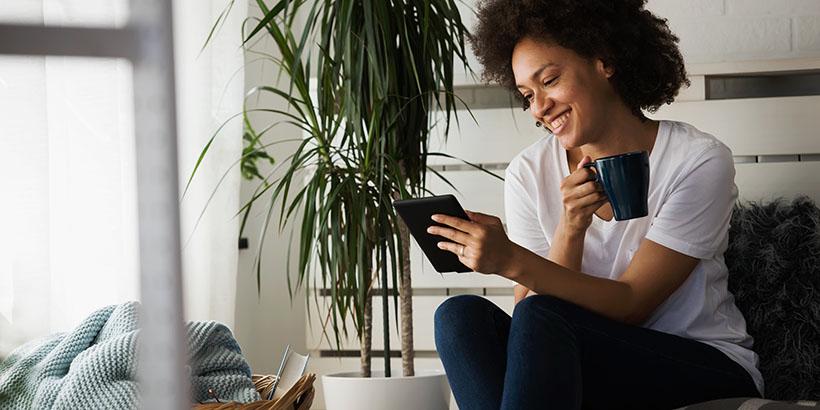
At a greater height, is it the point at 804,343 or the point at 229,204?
the point at 229,204

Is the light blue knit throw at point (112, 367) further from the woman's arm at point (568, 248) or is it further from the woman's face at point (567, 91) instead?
the woman's face at point (567, 91)

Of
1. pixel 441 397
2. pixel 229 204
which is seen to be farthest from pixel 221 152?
pixel 441 397

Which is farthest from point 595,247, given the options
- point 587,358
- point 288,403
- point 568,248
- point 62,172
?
point 62,172

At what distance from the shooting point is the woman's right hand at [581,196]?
1.61 m

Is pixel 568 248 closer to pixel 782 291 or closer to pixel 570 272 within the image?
pixel 570 272

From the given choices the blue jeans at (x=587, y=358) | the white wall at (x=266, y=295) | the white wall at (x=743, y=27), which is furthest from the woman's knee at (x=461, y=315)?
the white wall at (x=266, y=295)

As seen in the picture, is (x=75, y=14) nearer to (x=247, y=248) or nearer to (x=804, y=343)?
(x=804, y=343)

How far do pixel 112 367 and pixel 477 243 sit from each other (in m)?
0.63

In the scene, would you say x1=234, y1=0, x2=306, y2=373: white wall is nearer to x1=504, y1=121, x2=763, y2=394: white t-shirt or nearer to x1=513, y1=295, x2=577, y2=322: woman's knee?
x1=504, y1=121, x2=763, y2=394: white t-shirt

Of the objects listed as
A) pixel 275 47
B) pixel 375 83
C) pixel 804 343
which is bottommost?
pixel 804 343

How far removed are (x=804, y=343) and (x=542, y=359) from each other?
28.0 inches

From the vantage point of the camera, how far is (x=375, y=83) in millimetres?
2357

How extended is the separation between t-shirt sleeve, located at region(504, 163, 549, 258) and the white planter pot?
21.1 inches

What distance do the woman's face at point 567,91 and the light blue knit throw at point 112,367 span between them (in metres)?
0.75
